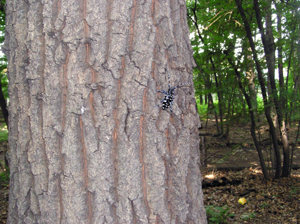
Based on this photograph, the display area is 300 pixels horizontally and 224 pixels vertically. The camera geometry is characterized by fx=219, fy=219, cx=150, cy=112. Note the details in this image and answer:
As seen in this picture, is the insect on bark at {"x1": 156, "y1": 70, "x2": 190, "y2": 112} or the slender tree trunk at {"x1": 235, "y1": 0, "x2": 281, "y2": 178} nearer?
the insect on bark at {"x1": 156, "y1": 70, "x2": 190, "y2": 112}

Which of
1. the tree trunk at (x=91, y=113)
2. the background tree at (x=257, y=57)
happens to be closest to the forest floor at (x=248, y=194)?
the background tree at (x=257, y=57)

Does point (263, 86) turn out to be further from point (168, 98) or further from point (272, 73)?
point (168, 98)

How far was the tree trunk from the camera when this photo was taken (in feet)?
4.03

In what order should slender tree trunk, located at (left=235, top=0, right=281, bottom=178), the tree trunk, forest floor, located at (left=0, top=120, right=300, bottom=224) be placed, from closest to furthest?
the tree trunk
forest floor, located at (left=0, top=120, right=300, bottom=224)
slender tree trunk, located at (left=235, top=0, right=281, bottom=178)

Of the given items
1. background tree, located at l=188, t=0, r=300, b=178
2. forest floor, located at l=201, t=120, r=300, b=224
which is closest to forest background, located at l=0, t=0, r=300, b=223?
background tree, located at l=188, t=0, r=300, b=178

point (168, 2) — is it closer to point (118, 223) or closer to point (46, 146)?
point (46, 146)

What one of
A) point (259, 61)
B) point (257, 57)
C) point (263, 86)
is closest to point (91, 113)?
point (263, 86)

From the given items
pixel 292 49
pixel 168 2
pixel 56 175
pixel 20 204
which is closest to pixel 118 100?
pixel 56 175

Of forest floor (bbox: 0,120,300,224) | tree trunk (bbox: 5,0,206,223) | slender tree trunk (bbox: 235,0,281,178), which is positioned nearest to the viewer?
tree trunk (bbox: 5,0,206,223)

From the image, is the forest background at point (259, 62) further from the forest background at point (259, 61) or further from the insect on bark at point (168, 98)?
the insect on bark at point (168, 98)

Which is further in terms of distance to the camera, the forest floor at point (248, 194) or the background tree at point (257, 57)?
the background tree at point (257, 57)

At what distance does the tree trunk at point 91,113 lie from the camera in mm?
1229

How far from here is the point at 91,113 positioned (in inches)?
48.8

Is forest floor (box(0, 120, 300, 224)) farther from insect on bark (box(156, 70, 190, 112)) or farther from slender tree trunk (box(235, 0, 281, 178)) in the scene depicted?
insect on bark (box(156, 70, 190, 112))
